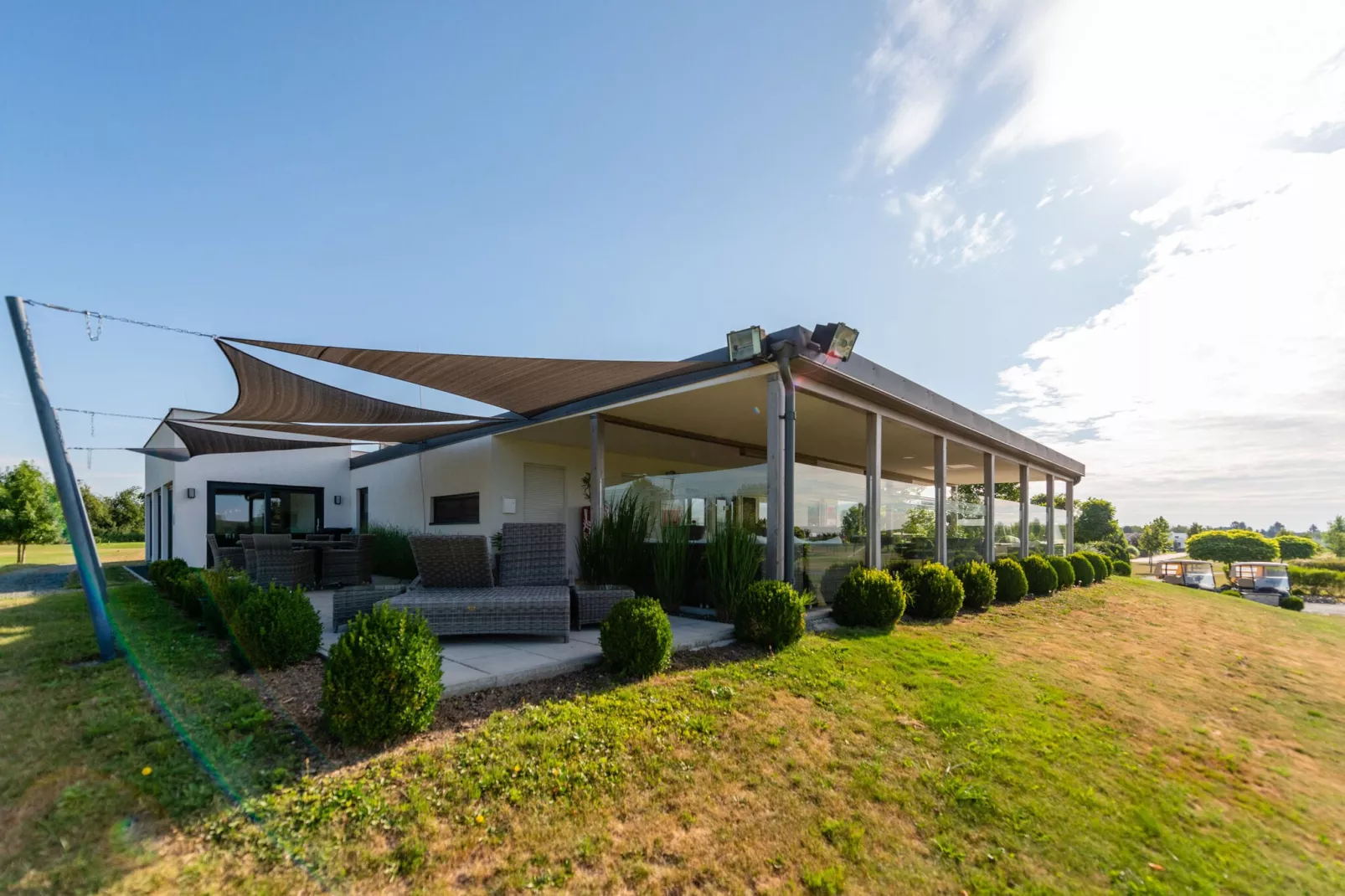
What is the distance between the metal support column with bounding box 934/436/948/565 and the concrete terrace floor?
4.75 meters

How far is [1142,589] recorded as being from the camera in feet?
46.6

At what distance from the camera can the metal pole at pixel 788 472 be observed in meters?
5.43

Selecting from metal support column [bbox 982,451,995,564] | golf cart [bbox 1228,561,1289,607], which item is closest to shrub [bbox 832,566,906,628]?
metal support column [bbox 982,451,995,564]

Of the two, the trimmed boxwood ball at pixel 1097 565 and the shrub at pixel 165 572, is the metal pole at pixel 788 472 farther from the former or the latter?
the trimmed boxwood ball at pixel 1097 565

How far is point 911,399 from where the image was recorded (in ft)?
23.9

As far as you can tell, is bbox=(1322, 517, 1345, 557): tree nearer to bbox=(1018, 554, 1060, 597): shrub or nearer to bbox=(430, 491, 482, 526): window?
bbox=(1018, 554, 1060, 597): shrub

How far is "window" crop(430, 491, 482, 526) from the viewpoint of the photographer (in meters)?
10.3

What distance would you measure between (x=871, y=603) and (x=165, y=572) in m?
8.67

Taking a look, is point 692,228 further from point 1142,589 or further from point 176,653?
point 1142,589

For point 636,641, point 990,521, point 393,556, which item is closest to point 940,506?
point 990,521

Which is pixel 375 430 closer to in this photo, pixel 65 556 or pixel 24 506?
pixel 24 506

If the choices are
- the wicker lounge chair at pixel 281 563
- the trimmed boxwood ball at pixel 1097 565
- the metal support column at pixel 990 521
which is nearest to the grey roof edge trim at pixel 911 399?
the metal support column at pixel 990 521

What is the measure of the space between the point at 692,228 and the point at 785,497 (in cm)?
403

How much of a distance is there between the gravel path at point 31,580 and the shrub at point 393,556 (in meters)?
4.39
